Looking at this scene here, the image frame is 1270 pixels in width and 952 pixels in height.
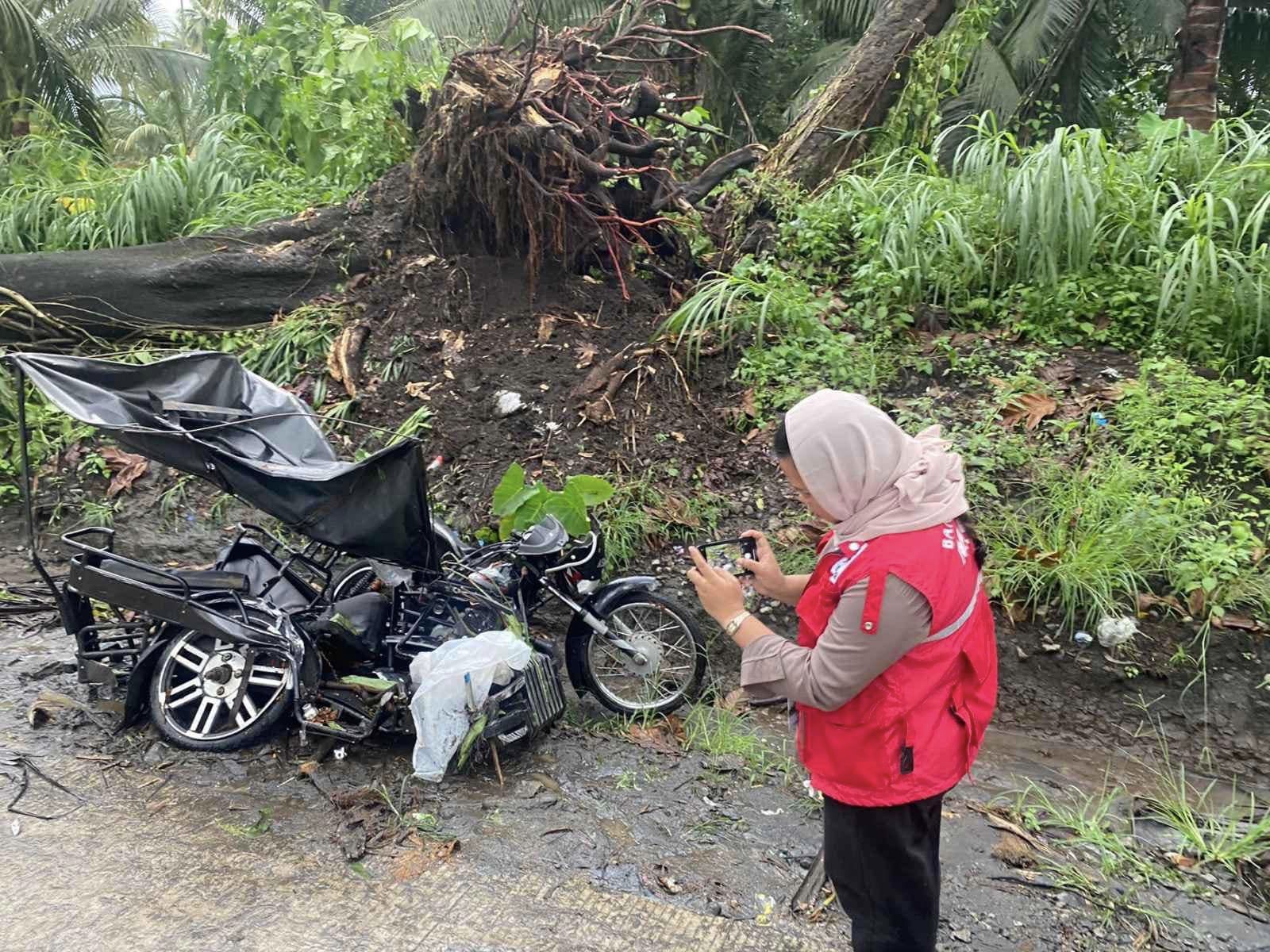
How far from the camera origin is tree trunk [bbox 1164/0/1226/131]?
7.42 metres

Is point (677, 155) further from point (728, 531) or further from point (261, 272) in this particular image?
point (728, 531)

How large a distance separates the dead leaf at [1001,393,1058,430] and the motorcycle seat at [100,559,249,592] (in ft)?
13.6

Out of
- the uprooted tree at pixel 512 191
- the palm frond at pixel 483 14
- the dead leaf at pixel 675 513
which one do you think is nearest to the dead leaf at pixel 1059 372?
the dead leaf at pixel 675 513

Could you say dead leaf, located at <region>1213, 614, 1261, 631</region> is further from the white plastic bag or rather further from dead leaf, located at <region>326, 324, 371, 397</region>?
dead leaf, located at <region>326, 324, 371, 397</region>

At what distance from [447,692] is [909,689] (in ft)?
6.84

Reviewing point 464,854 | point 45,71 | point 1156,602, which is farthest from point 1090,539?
point 45,71

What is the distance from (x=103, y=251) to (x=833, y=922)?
7.91 metres

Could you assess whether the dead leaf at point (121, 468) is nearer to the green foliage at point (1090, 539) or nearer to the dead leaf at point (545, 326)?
the dead leaf at point (545, 326)

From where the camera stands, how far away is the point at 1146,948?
9.77 ft

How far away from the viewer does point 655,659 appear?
4383mm

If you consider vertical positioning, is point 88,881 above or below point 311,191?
below

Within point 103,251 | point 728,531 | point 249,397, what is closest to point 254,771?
point 249,397

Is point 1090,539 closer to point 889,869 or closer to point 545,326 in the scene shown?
point 889,869

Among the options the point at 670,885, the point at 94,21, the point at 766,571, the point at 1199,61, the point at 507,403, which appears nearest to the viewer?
the point at 766,571
